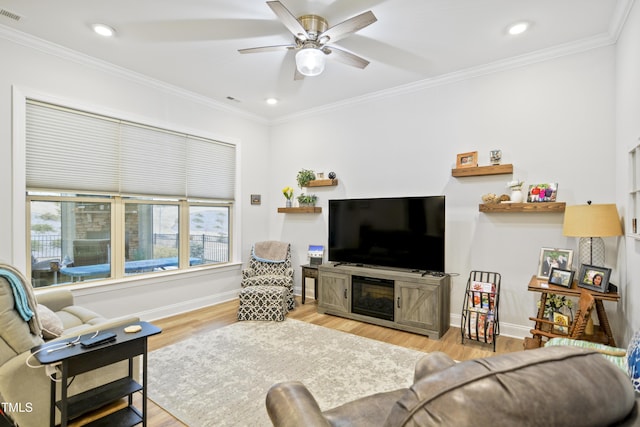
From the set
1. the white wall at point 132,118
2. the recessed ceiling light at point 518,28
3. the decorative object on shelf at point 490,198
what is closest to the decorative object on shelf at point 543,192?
the decorative object on shelf at point 490,198

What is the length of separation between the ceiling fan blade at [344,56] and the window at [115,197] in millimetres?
2519

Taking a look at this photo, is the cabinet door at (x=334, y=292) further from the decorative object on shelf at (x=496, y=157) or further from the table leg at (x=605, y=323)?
the table leg at (x=605, y=323)

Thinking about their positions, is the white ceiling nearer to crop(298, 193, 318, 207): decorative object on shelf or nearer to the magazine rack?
crop(298, 193, 318, 207): decorative object on shelf

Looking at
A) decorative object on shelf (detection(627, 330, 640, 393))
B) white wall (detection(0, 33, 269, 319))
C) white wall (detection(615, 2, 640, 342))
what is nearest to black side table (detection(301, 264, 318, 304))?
white wall (detection(0, 33, 269, 319))

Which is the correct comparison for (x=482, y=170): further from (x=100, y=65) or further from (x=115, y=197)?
(x=100, y=65)

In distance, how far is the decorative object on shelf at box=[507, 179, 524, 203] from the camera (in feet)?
10.4

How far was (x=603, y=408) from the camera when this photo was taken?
69cm

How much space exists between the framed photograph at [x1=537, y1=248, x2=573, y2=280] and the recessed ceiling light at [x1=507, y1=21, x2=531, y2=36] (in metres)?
2.07

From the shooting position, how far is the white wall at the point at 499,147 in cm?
298

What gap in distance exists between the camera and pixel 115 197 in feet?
11.9

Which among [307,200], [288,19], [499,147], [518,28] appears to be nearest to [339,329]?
[307,200]

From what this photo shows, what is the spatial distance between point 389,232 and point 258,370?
7.06 ft

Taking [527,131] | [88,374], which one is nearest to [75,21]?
[88,374]

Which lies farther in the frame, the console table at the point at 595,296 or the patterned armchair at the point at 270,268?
the patterned armchair at the point at 270,268
